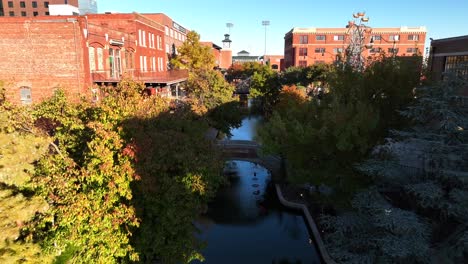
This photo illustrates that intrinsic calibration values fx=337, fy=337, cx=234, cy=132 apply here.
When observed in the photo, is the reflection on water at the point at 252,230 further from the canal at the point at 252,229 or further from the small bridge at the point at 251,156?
the small bridge at the point at 251,156

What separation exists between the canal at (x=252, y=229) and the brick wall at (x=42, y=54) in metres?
14.4

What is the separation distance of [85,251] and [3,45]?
22.7m

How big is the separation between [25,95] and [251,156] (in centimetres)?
1975

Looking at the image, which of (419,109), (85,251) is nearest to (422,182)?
(419,109)

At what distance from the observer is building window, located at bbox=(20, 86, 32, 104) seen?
1079 inches

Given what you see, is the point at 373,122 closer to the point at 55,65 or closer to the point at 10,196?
the point at 10,196

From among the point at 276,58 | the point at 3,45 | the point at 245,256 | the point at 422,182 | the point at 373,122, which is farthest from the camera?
the point at 276,58

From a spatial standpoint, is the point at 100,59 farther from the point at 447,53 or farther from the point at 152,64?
the point at 447,53

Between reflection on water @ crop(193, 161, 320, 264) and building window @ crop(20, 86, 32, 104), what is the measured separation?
17511 mm

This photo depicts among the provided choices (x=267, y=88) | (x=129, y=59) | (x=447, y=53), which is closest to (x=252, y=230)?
(x=447, y=53)

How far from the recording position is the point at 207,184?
40.3 ft

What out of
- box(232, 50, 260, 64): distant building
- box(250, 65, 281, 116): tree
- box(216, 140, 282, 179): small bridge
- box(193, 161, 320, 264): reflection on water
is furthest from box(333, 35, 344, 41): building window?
box(232, 50, 260, 64): distant building

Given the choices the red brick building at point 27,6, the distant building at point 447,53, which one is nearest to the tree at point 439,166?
the distant building at point 447,53

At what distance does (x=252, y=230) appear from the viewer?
21109 millimetres
